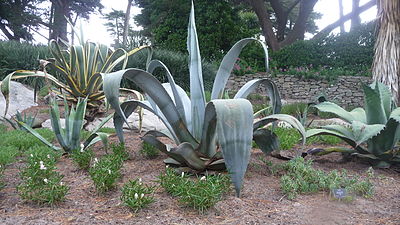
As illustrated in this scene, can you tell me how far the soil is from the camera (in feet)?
5.74

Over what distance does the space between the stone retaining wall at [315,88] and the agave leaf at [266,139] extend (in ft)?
31.0

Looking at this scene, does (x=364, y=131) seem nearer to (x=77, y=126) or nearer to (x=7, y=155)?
(x=77, y=126)

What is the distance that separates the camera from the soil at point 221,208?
5.74 ft

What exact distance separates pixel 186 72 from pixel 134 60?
1790mm

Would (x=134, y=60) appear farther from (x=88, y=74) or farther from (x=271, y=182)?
(x=271, y=182)

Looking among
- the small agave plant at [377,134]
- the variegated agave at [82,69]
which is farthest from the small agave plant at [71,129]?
the small agave plant at [377,134]

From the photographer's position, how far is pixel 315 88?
1220cm

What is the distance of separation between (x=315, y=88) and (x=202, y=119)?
10.4 metres

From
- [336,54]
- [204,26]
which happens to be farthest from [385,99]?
[204,26]

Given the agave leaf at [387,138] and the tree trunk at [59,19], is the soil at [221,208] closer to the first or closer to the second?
the agave leaf at [387,138]

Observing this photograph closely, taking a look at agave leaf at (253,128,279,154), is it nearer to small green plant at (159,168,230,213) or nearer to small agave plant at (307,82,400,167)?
small agave plant at (307,82,400,167)

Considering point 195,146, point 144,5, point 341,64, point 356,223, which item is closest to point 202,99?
point 195,146

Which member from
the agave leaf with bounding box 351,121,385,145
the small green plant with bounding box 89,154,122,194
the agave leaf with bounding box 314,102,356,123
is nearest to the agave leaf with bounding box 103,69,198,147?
the small green plant with bounding box 89,154,122,194

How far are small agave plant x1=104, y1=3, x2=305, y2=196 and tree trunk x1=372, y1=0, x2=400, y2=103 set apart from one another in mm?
3356
